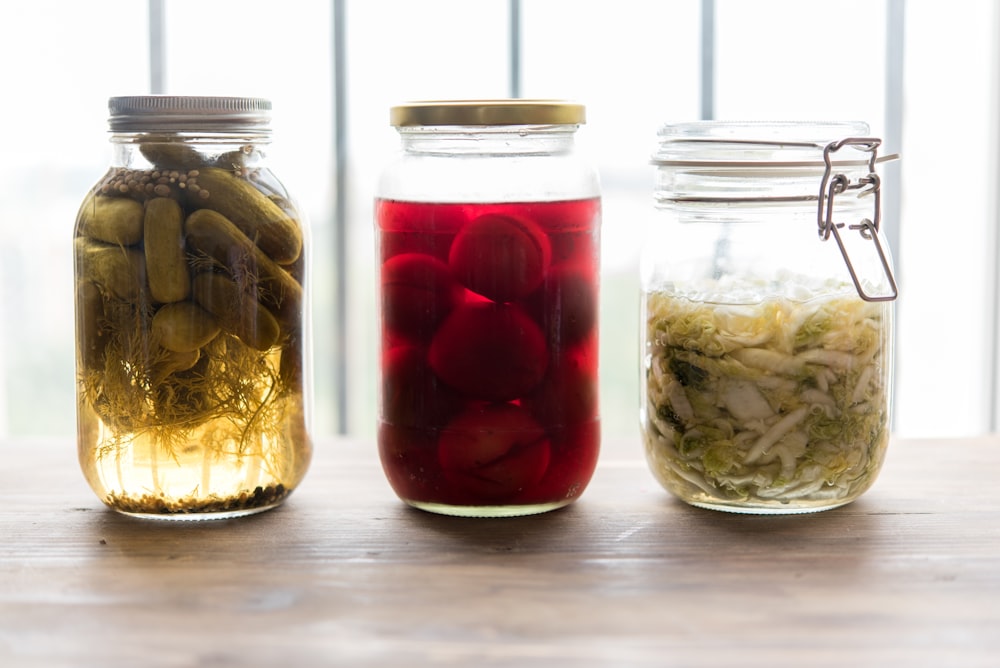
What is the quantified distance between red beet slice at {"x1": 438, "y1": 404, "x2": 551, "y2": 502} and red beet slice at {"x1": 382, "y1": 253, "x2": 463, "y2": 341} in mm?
68

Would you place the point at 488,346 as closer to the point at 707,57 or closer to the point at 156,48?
the point at 707,57

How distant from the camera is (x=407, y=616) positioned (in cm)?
62

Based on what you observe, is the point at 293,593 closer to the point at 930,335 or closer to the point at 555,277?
the point at 555,277

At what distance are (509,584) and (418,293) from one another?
21 centimetres

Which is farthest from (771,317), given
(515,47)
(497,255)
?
(515,47)

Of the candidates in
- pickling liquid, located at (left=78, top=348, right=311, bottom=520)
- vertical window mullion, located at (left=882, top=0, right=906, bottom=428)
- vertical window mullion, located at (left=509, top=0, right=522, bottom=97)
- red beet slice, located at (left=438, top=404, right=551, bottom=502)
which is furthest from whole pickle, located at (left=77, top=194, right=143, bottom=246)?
vertical window mullion, located at (left=882, top=0, right=906, bottom=428)

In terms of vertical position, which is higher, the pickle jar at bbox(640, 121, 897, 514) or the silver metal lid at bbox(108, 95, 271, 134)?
the silver metal lid at bbox(108, 95, 271, 134)

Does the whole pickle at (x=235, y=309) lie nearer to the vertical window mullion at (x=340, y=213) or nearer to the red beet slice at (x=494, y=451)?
the red beet slice at (x=494, y=451)

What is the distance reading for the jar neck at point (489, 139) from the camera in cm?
77

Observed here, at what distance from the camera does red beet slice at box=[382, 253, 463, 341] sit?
76 centimetres

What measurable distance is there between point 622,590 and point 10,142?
2501mm

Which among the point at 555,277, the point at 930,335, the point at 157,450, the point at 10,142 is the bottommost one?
the point at 930,335

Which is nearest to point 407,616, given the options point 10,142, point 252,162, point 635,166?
point 252,162

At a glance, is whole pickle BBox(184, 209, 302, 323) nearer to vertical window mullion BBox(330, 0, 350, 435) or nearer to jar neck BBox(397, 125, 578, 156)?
jar neck BBox(397, 125, 578, 156)
